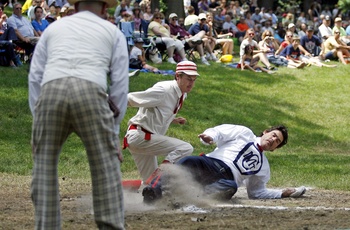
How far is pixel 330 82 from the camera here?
82.4 feet

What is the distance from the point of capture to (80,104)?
17.5ft

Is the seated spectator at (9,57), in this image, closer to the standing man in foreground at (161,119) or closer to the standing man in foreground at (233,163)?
the standing man in foreground at (161,119)

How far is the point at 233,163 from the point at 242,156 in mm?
128

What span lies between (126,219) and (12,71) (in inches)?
484

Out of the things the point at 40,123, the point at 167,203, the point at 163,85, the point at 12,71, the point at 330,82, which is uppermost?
the point at 40,123

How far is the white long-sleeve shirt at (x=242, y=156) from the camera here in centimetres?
944

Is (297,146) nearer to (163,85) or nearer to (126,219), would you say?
(163,85)

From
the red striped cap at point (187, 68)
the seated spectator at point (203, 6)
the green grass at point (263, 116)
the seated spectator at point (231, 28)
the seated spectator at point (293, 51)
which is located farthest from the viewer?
the seated spectator at point (203, 6)

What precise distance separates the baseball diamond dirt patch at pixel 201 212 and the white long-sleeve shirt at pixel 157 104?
865 millimetres

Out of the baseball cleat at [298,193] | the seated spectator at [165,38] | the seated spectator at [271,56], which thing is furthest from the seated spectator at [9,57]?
the baseball cleat at [298,193]

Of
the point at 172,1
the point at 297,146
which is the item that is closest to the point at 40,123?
the point at 297,146

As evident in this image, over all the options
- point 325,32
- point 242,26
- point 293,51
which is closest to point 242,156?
point 293,51

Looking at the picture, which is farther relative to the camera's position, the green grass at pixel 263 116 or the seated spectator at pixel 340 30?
the seated spectator at pixel 340 30

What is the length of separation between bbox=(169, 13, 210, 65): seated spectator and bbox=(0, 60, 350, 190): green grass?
69cm
